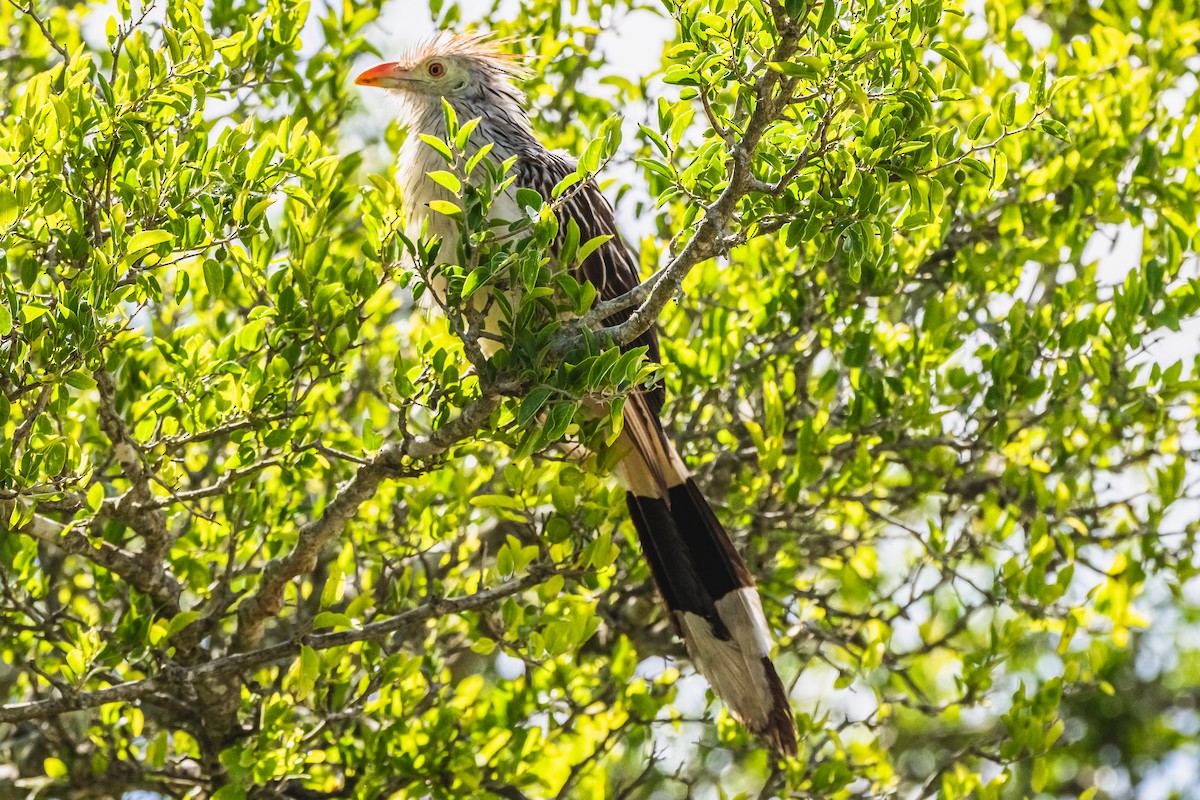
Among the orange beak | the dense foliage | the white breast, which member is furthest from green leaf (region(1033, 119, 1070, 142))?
the orange beak

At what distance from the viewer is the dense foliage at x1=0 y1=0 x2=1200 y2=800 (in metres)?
2.35

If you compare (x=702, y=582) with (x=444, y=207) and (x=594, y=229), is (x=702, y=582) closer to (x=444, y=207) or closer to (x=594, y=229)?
(x=594, y=229)

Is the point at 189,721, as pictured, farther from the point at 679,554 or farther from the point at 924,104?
the point at 924,104

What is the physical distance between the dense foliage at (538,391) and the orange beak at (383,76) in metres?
0.11

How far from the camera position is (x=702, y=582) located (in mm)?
3248

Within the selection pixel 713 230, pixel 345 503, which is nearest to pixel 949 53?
pixel 713 230

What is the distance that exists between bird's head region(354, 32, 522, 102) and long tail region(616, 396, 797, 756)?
145 cm

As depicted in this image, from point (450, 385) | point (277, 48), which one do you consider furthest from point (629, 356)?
point (277, 48)

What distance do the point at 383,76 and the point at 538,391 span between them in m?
1.97

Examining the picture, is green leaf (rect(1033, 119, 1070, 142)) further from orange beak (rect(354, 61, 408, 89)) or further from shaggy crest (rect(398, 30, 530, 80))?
orange beak (rect(354, 61, 408, 89))

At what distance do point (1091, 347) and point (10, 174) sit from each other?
2.94 meters

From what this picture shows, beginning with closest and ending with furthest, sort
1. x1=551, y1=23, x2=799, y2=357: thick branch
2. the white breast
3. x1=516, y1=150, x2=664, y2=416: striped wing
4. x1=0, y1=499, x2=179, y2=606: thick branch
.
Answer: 1. x1=551, y1=23, x2=799, y2=357: thick branch
2. x1=0, y1=499, x2=179, y2=606: thick branch
3. the white breast
4. x1=516, y1=150, x2=664, y2=416: striped wing

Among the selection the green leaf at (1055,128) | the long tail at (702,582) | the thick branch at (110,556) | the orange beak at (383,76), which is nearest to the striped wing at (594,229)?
the long tail at (702,582)

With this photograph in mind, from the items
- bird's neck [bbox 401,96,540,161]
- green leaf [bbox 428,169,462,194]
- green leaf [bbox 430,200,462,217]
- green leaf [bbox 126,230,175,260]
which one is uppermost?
bird's neck [bbox 401,96,540,161]
